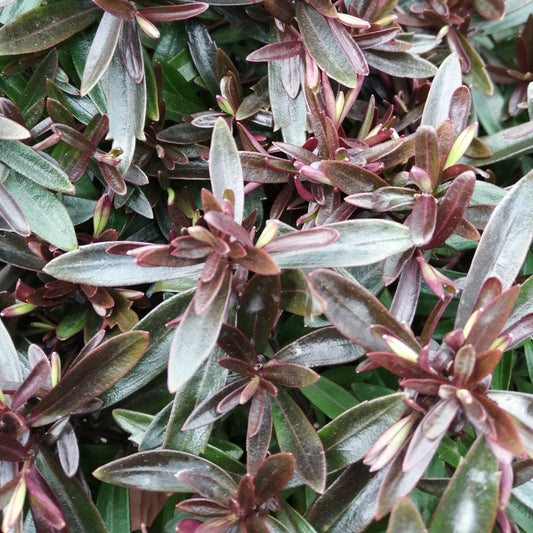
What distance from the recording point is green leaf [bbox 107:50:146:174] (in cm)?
87

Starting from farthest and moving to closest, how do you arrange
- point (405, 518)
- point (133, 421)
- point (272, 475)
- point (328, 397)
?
point (328, 397), point (133, 421), point (272, 475), point (405, 518)

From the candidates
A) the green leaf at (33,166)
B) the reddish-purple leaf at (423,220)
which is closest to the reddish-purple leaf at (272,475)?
the reddish-purple leaf at (423,220)

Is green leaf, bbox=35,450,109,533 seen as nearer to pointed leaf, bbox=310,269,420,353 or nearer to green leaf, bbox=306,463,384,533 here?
green leaf, bbox=306,463,384,533

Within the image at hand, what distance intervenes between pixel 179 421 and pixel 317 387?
0.25 m

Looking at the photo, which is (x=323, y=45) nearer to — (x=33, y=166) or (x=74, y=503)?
(x=33, y=166)

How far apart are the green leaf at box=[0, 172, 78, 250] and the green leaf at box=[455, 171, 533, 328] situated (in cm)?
54

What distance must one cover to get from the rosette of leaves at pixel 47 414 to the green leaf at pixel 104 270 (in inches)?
2.8

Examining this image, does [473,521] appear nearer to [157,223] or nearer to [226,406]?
[226,406]

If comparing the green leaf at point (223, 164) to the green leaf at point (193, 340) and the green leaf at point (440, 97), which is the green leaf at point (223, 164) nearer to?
the green leaf at point (193, 340)

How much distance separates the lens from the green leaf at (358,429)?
697mm

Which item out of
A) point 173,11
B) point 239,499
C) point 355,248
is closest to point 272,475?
point 239,499

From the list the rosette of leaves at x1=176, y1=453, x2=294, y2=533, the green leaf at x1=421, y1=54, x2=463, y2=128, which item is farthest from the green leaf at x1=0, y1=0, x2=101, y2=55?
the rosette of leaves at x1=176, y1=453, x2=294, y2=533

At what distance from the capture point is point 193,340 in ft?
2.01

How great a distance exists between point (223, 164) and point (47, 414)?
0.39 meters
